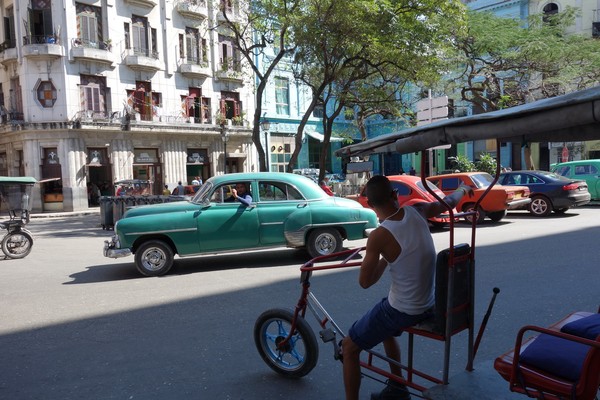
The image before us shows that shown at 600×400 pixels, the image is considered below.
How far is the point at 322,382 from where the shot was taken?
4.12 metres

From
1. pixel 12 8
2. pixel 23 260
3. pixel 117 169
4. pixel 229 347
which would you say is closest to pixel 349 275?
pixel 229 347

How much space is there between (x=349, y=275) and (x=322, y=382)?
386 cm

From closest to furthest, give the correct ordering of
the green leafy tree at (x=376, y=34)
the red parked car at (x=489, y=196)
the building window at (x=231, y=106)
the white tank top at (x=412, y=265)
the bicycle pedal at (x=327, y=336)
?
the white tank top at (x=412, y=265)
the bicycle pedal at (x=327, y=336)
the red parked car at (x=489, y=196)
the green leafy tree at (x=376, y=34)
the building window at (x=231, y=106)

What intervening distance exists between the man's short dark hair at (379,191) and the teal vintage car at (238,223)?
19.8ft

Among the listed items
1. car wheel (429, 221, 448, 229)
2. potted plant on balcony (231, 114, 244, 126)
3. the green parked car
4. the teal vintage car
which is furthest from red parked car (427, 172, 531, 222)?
potted plant on balcony (231, 114, 244, 126)

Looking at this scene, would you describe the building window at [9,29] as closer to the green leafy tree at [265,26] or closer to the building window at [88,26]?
the building window at [88,26]

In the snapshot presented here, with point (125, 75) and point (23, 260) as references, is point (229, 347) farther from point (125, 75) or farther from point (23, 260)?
point (125, 75)

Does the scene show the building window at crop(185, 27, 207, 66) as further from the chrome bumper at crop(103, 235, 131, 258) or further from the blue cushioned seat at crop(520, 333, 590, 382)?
the blue cushioned seat at crop(520, 333, 590, 382)

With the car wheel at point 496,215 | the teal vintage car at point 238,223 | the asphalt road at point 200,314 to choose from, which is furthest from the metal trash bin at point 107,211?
the car wheel at point 496,215

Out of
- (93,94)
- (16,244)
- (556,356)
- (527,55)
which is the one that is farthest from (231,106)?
(556,356)

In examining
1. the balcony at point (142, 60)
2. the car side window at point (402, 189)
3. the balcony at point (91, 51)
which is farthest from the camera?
the balcony at point (142, 60)

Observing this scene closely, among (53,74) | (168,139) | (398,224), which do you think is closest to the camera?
(398,224)

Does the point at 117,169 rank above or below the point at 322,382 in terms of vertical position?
above

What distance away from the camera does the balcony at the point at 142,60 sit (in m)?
29.4
